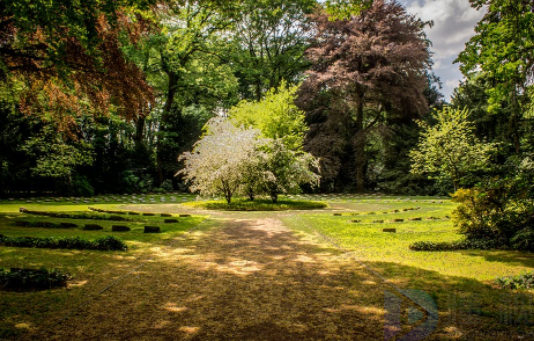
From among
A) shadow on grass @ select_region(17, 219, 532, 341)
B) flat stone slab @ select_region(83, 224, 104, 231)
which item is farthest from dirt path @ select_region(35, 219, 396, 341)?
flat stone slab @ select_region(83, 224, 104, 231)

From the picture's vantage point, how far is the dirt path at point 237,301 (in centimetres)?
242

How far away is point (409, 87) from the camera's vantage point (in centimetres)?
2102

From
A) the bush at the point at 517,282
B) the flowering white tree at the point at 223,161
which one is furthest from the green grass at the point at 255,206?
the bush at the point at 517,282

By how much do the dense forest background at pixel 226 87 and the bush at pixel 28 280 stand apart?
4.38m

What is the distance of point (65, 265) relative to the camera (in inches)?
158

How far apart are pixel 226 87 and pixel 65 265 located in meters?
20.4

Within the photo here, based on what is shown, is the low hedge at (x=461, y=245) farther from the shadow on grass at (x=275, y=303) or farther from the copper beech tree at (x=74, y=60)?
the copper beech tree at (x=74, y=60)

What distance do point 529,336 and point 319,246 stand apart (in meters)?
3.43

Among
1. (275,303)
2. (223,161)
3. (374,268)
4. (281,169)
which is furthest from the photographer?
(281,169)

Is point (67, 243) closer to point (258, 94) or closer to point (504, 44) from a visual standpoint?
point (504, 44)

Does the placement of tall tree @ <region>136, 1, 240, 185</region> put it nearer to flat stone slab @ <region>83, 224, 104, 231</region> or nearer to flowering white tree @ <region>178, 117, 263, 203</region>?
flowering white tree @ <region>178, 117, 263, 203</region>

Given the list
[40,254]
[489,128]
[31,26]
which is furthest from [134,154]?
[489,128]

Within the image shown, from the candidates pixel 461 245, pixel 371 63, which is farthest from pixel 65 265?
pixel 371 63

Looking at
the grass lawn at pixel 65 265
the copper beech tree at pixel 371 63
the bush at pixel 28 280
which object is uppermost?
the copper beech tree at pixel 371 63
